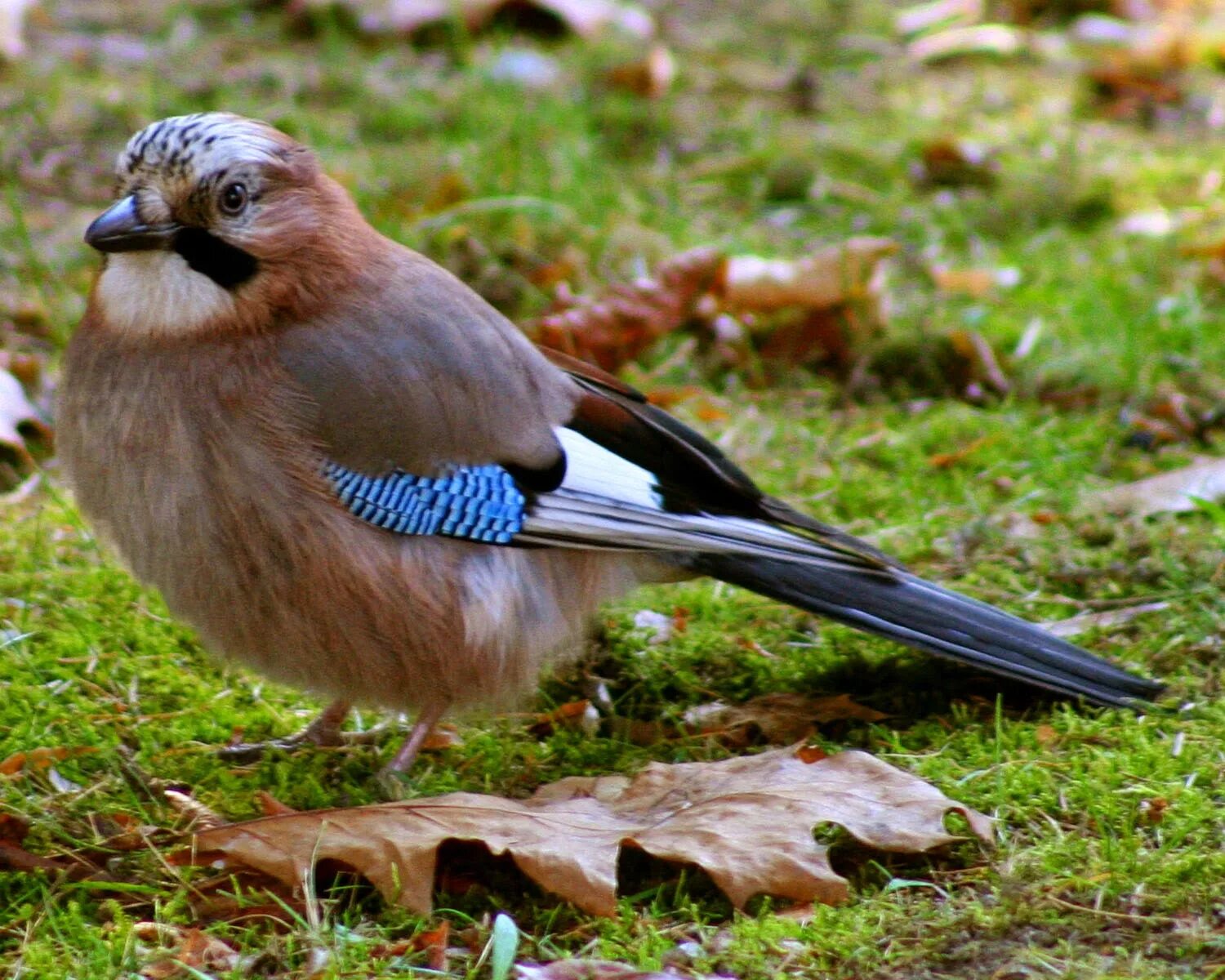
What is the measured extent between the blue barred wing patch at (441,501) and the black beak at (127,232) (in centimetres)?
52

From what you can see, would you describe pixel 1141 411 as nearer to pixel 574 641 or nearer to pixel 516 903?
pixel 574 641

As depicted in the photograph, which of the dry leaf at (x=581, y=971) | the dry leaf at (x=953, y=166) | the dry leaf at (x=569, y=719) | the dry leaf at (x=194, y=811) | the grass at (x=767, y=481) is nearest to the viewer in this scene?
Answer: the dry leaf at (x=581, y=971)

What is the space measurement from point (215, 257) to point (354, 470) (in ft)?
1.60

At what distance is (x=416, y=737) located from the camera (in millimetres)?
3432

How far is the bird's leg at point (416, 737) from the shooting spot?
3383 mm

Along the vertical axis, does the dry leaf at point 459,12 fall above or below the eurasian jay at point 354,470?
above

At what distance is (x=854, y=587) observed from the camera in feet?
11.8

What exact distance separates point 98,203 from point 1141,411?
3575 millimetres

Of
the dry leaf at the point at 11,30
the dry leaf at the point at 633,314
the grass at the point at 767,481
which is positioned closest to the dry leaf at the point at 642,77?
the grass at the point at 767,481

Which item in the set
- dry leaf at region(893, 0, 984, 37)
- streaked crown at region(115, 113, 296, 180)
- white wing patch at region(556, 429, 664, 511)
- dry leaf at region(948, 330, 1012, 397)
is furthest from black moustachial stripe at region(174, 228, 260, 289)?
dry leaf at region(893, 0, 984, 37)

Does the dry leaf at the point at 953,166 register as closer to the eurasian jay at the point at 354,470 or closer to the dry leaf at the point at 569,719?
the eurasian jay at the point at 354,470

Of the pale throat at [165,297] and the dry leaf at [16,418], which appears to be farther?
the dry leaf at [16,418]

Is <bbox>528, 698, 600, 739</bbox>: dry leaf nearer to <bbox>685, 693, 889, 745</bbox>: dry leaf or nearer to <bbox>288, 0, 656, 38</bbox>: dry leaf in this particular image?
<bbox>685, 693, 889, 745</bbox>: dry leaf

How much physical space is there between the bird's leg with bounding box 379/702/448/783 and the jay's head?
0.83m
